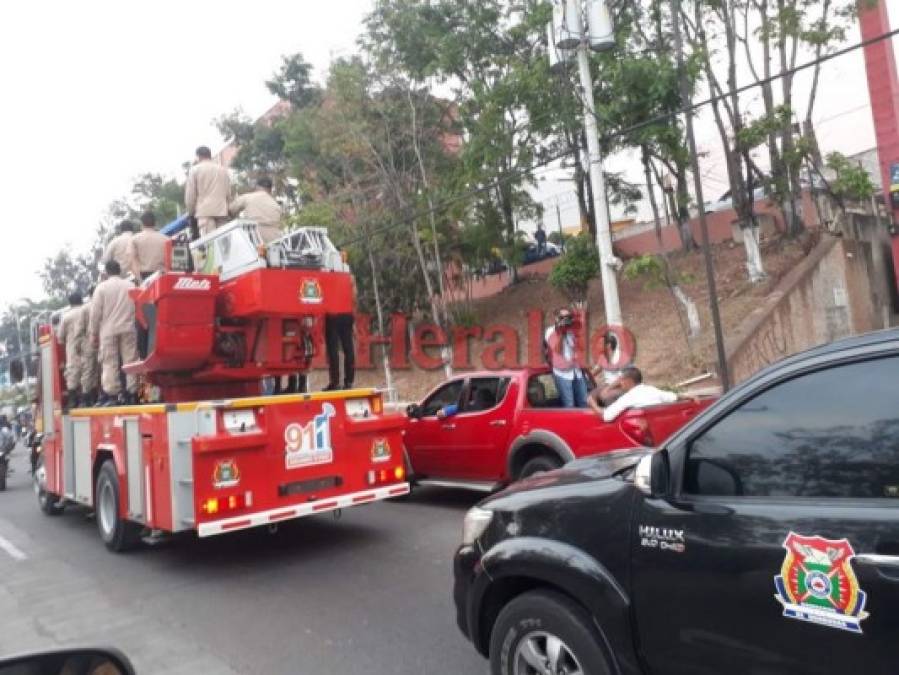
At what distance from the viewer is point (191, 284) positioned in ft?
24.3

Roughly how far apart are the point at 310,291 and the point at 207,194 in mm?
2082

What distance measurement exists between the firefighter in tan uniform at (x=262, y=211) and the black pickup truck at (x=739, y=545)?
5977 mm

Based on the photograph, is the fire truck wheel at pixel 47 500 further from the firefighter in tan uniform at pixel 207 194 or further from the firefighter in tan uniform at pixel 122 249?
the firefighter in tan uniform at pixel 207 194

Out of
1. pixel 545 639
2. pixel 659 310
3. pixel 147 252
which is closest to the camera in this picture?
pixel 545 639

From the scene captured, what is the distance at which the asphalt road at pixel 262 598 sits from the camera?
15.4ft

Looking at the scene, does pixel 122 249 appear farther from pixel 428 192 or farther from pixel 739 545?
pixel 739 545

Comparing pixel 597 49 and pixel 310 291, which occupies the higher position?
pixel 597 49

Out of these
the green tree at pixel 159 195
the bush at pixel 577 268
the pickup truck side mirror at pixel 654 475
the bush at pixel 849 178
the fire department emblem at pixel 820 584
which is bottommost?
the fire department emblem at pixel 820 584

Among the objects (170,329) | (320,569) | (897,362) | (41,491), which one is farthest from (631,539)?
(41,491)

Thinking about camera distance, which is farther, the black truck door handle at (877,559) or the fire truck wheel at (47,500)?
the fire truck wheel at (47,500)

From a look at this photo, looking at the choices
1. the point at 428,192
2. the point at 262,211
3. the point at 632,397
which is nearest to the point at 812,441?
the point at 632,397

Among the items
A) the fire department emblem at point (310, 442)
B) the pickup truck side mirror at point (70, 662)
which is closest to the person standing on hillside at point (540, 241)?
the fire department emblem at point (310, 442)

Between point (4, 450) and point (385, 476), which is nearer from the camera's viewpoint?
point (385, 476)

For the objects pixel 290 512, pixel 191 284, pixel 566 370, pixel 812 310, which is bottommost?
pixel 290 512
